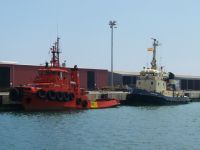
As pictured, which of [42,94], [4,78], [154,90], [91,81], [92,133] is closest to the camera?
[92,133]

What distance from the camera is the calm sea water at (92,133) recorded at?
3064 cm

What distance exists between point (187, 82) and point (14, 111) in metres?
78.2

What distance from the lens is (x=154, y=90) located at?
76.6 metres

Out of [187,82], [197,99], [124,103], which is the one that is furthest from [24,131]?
[187,82]

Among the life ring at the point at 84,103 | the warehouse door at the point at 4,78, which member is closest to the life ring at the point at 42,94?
the life ring at the point at 84,103

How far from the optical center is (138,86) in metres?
77.6

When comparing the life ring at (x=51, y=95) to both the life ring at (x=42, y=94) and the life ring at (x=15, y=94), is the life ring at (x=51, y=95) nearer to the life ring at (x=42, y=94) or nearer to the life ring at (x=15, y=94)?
the life ring at (x=42, y=94)

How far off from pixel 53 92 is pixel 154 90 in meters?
25.7

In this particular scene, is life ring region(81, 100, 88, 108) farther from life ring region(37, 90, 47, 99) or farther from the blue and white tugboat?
the blue and white tugboat

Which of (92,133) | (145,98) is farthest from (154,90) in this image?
(92,133)

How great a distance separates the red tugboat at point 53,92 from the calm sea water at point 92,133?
4912 millimetres

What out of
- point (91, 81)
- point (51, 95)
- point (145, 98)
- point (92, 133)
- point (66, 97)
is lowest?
point (92, 133)

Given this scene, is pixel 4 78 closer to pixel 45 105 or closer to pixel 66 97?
pixel 66 97

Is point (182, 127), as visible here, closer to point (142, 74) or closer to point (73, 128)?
point (73, 128)
